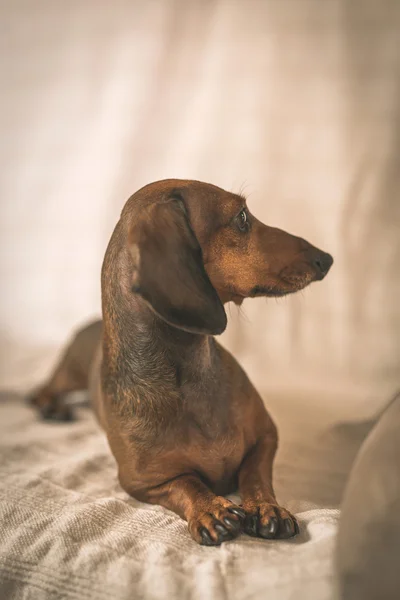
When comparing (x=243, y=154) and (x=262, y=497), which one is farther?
(x=243, y=154)

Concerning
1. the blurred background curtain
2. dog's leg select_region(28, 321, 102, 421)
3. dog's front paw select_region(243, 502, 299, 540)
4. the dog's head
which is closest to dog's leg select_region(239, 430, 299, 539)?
dog's front paw select_region(243, 502, 299, 540)

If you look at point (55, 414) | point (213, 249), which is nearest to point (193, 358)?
point (213, 249)

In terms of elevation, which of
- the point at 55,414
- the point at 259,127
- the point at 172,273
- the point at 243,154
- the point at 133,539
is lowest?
the point at 55,414

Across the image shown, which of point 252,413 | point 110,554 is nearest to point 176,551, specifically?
point 110,554

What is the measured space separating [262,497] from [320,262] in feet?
1.76

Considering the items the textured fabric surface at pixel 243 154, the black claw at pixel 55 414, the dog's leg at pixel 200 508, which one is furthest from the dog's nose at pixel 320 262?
the black claw at pixel 55 414

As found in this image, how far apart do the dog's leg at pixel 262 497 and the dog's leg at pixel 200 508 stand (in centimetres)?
4

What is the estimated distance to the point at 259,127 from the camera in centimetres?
276

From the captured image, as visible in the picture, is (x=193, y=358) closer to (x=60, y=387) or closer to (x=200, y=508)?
(x=200, y=508)

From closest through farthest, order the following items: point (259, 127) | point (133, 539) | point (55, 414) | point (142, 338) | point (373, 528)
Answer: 1. point (373, 528)
2. point (133, 539)
3. point (142, 338)
4. point (55, 414)
5. point (259, 127)

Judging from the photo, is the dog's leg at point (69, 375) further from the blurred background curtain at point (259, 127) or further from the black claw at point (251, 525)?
the black claw at point (251, 525)

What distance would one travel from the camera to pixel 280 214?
8.56 ft

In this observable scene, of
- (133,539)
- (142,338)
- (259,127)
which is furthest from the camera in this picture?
(259,127)

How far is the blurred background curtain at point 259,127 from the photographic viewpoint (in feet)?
8.75
